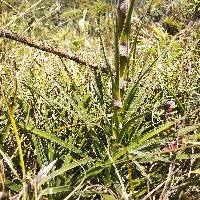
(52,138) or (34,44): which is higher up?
(34,44)

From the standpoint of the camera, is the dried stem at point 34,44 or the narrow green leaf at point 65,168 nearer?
the narrow green leaf at point 65,168

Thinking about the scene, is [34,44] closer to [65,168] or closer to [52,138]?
[52,138]

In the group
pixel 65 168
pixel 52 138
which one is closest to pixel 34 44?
pixel 52 138

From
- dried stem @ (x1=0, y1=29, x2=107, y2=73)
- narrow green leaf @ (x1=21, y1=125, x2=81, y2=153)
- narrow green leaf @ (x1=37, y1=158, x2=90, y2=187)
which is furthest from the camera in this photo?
dried stem @ (x1=0, y1=29, x2=107, y2=73)

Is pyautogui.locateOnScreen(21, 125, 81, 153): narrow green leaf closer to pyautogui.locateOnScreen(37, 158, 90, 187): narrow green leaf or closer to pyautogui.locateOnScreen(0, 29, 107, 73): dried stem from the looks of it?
pyautogui.locateOnScreen(37, 158, 90, 187): narrow green leaf

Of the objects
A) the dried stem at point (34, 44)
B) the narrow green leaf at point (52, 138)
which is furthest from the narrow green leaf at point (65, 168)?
the dried stem at point (34, 44)

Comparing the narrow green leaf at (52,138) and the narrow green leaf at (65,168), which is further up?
the narrow green leaf at (52,138)

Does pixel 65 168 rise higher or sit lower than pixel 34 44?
lower

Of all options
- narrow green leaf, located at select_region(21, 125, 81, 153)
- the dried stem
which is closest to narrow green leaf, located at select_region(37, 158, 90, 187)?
narrow green leaf, located at select_region(21, 125, 81, 153)

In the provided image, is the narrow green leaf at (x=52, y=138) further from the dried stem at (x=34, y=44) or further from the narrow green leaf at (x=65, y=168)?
the dried stem at (x=34, y=44)

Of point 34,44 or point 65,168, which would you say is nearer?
point 65,168

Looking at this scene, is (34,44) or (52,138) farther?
(34,44)

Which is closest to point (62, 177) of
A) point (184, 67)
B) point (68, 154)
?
point (68, 154)

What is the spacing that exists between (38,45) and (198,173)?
76 cm
